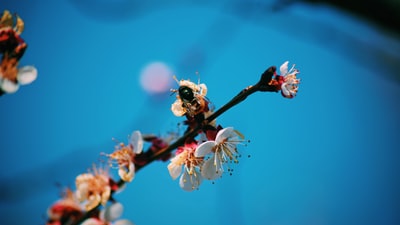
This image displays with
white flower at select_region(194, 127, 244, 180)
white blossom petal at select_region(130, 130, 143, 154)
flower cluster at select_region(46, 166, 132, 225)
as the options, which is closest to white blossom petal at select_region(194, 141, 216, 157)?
white flower at select_region(194, 127, 244, 180)

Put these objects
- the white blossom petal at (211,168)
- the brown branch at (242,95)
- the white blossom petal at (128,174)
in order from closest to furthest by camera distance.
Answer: the brown branch at (242,95) < the white blossom petal at (211,168) < the white blossom petal at (128,174)

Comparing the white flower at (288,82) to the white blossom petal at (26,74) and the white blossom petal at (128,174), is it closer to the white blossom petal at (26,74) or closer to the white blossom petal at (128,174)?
the white blossom petal at (128,174)

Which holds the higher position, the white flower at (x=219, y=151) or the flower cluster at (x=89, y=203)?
the flower cluster at (x=89, y=203)

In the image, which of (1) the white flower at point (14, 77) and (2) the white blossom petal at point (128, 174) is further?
(2) the white blossom petal at point (128, 174)

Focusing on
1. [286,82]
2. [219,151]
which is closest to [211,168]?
[219,151]

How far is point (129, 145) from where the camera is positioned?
4.43 feet

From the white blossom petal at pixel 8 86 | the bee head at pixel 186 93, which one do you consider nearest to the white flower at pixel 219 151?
the bee head at pixel 186 93

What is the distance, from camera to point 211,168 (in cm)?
116

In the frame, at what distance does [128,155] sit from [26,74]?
0.42 metres

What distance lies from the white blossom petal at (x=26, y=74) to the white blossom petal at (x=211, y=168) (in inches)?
22.6

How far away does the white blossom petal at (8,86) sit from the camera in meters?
1.05

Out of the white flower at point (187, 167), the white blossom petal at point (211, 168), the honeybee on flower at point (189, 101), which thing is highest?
the honeybee on flower at point (189, 101)

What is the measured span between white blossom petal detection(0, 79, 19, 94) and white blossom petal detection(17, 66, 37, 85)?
4cm

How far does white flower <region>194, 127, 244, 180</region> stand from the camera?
109 cm
